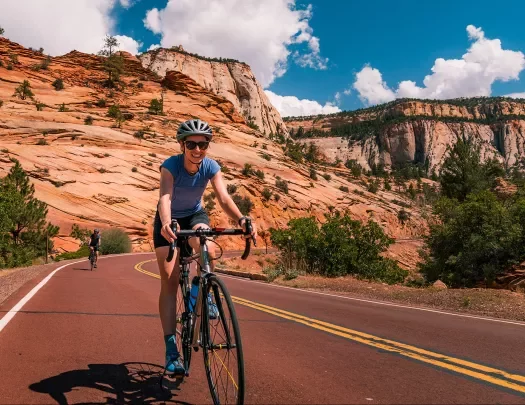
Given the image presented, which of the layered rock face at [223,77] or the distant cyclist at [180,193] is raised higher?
the layered rock face at [223,77]

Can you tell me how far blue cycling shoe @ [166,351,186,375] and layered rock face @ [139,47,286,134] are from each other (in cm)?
12044

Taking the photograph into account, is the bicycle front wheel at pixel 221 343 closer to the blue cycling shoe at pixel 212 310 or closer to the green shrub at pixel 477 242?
the blue cycling shoe at pixel 212 310

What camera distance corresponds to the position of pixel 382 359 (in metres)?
4.97

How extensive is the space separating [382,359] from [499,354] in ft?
5.09

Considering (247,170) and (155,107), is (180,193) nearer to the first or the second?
(247,170)

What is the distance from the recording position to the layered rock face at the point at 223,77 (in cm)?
12550

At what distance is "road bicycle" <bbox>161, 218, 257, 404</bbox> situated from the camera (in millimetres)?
3119

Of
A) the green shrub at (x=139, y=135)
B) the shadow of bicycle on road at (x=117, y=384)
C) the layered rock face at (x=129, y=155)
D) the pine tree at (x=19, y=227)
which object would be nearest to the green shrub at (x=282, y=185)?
the layered rock face at (x=129, y=155)

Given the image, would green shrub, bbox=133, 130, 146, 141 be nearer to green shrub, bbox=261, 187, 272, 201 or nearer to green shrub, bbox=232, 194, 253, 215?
green shrub, bbox=232, 194, 253, 215

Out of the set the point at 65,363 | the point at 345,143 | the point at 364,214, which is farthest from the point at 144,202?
the point at 345,143

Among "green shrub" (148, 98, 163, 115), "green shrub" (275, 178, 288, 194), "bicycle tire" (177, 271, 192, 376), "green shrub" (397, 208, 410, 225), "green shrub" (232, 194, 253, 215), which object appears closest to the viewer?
"bicycle tire" (177, 271, 192, 376)

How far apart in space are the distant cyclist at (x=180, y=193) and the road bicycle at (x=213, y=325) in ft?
0.41

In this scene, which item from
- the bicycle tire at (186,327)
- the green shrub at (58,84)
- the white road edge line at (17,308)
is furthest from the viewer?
the green shrub at (58,84)

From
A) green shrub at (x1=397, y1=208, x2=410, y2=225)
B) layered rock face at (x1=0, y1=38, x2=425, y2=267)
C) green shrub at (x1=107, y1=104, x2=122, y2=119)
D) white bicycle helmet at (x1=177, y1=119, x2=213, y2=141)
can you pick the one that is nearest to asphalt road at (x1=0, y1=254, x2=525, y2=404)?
white bicycle helmet at (x1=177, y1=119, x2=213, y2=141)
